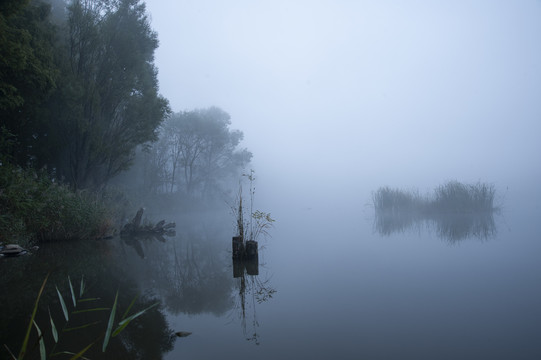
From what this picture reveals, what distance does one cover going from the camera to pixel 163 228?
11711mm

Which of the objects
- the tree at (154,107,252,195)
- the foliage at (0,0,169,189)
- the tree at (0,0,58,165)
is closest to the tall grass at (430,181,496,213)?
the foliage at (0,0,169,189)

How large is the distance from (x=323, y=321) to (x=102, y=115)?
1373cm

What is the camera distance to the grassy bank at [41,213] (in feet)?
20.6

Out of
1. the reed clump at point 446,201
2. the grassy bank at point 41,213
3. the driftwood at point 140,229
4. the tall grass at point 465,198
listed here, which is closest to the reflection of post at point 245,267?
the grassy bank at point 41,213

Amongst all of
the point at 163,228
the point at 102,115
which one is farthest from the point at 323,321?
the point at 102,115

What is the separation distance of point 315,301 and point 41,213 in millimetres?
7574

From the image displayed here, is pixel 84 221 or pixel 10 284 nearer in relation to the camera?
pixel 10 284

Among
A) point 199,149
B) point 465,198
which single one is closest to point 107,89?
point 465,198

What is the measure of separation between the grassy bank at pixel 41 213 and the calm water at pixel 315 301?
1.04m

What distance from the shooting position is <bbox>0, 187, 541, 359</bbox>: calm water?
209 centimetres

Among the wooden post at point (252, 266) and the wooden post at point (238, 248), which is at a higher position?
the wooden post at point (238, 248)

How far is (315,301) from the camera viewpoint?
320cm

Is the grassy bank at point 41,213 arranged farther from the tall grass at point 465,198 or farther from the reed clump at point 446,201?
the tall grass at point 465,198

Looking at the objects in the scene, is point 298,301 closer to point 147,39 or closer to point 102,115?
point 102,115
